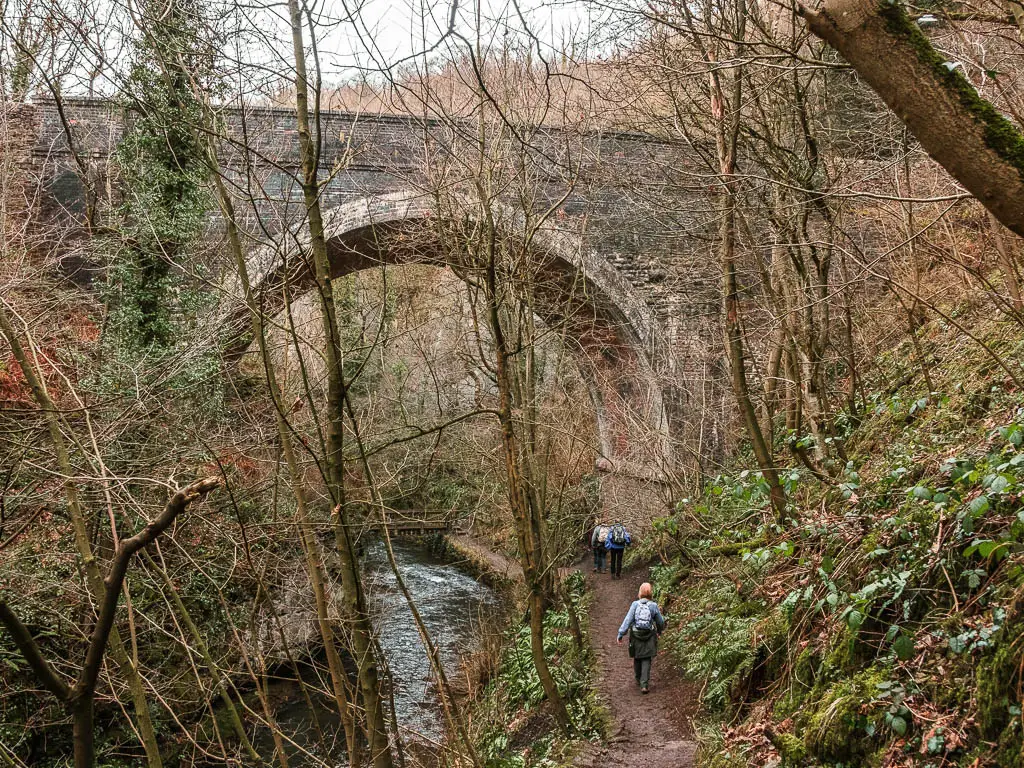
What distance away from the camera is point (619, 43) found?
7219 mm

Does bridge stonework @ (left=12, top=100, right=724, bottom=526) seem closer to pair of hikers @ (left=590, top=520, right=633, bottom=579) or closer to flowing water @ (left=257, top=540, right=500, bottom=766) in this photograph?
pair of hikers @ (left=590, top=520, right=633, bottom=579)

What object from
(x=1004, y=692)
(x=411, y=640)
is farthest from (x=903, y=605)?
(x=411, y=640)

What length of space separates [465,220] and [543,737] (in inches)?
190

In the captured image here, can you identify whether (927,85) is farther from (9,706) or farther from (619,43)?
(9,706)

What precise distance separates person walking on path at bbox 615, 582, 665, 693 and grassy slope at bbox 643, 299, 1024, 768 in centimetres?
59

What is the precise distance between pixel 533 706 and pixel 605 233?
748 cm

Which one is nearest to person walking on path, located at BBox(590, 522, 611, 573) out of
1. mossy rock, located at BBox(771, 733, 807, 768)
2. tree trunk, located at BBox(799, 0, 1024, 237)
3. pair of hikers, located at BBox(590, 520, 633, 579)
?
pair of hikers, located at BBox(590, 520, 633, 579)

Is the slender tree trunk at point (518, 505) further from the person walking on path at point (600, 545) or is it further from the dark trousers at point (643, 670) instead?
the person walking on path at point (600, 545)

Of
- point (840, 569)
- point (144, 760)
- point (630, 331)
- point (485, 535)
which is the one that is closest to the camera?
point (840, 569)

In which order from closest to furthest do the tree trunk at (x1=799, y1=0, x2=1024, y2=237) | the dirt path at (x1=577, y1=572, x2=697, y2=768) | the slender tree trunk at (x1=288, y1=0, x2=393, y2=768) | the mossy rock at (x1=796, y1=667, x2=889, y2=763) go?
the tree trunk at (x1=799, y1=0, x2=1024, y2=237)
the mossy rock at (x1=796, y1=667, x2=889, y2=763)
the slender tree trunk at (x1=288, y1=0, x2=393, y2=768)
the dirt path at (x1=577, y1=572, x2=697, y2=768)

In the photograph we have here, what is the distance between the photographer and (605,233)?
12555 millimetres

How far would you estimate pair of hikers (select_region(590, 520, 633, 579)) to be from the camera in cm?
1147

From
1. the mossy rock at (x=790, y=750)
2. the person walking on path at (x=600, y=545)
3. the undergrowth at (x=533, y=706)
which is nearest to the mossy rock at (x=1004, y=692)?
the mossy rock at (x=790, y=750)

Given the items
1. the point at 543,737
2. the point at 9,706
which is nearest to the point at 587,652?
the point at 543,737
